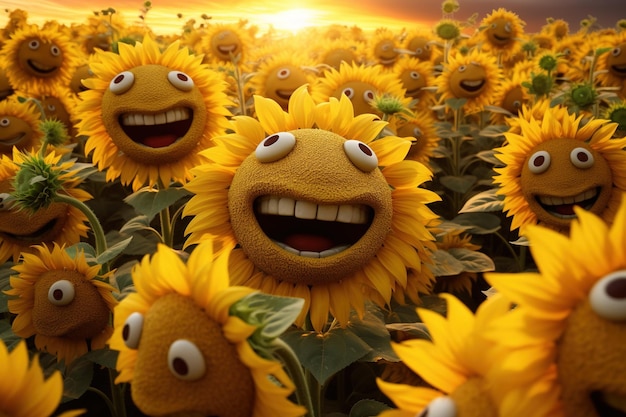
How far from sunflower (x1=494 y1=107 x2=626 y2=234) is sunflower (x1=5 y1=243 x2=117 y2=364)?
1216mm

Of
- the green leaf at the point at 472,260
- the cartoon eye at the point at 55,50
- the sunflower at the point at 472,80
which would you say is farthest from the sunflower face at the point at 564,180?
the cartoon eye at the point at 55,50

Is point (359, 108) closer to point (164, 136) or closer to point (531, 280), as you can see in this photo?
point (164, 136)

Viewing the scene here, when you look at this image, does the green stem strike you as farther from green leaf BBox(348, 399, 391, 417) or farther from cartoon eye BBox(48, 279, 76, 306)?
cartoon eye BBox(48, 279, 76, 306)

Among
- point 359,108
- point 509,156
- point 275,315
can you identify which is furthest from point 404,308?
point 275,315

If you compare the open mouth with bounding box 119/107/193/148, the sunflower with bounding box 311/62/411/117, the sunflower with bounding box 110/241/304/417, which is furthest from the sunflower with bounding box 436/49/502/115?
the sunflower with bounding box 110/241/304/417

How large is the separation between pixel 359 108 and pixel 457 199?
118cm

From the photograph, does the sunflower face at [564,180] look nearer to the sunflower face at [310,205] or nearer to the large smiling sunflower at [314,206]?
the large smiling sunflower at [314,206]

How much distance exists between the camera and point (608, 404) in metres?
0.51

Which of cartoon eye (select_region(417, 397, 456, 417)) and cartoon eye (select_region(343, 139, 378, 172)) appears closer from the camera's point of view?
cartoon eye (select_region(417, 397, 456, 417))

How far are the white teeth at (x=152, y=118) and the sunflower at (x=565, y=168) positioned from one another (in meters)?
1.04

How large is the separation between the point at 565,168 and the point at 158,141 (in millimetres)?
1245

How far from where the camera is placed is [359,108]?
2316 millimetres

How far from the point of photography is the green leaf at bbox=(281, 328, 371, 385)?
105 cm

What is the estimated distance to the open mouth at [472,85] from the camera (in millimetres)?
3201
